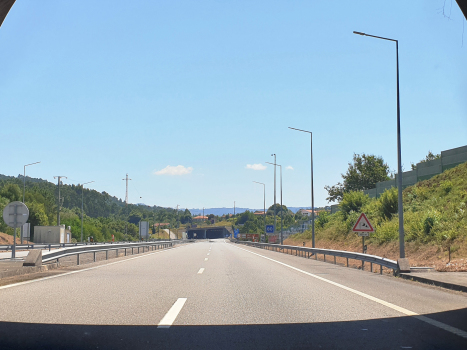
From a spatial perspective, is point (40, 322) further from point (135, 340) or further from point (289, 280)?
point (289, 280)

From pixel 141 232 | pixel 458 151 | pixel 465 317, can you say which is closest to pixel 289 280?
pixel 465 317

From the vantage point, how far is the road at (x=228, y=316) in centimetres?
602

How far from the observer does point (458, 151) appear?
120 feet

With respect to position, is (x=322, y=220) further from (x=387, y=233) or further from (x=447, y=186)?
(x=387, y=233)

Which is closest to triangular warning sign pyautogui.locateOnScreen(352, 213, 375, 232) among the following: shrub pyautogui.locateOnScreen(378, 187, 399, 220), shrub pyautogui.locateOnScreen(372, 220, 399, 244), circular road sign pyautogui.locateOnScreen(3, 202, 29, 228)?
shrub pyautogui.locateOnScreen(372, 220, 399, 244)

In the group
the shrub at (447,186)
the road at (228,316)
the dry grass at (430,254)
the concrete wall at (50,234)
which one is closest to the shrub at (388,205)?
the shrub at (447,186)

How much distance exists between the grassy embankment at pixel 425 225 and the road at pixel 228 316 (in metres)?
9.46

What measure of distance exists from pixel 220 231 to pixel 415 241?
6763 inches

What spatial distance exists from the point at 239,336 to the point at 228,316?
4.51 feet

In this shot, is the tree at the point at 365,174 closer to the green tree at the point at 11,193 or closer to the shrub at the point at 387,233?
the shrub at the point at 387,233

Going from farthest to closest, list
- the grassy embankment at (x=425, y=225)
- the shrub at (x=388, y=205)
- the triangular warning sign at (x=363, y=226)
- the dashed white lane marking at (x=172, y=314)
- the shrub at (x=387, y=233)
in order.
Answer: the shrub at (x=388, y=205), the shrub at (x=387, y=233), the grassy embankment at (x=425, y=225), the triangular warning sign at (x=363, y=226), the dashed white lane marking at (x=172, y=314)

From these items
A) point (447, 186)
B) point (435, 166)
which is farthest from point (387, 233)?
point (435, 166)

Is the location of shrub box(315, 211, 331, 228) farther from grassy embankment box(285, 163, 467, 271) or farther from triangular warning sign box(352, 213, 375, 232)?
triangular warning sign box(352, 213, 375, 232)

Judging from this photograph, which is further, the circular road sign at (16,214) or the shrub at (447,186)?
the shrub at (447,186)
